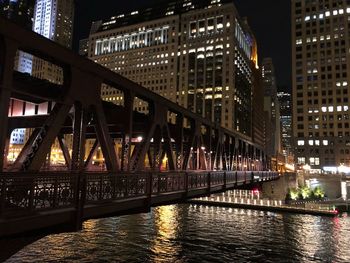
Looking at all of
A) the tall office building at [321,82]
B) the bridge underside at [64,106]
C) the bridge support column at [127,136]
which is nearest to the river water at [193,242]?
the bridge underside at [64,106]

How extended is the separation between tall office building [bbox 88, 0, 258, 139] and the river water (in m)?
116

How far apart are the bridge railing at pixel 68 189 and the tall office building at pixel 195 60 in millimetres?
148449

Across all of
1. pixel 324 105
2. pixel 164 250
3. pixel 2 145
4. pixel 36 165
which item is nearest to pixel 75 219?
pixel 36 165

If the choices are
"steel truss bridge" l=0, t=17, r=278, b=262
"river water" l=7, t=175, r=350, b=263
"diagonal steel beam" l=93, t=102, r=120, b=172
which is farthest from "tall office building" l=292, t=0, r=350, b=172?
"diagonal steel beam" l=93, t=102, r=120, b=172

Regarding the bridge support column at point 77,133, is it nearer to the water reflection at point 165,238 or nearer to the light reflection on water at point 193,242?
the light reflection on water at point 193,242

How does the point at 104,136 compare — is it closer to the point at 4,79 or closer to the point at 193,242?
the point at 4,79

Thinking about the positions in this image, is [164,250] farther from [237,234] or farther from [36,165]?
[36,165]

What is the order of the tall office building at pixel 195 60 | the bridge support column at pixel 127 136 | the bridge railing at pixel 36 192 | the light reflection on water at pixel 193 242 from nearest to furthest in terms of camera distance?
the bridge railing at pixel 36 192 → the bridge support column at pixel 127 136 → the light reflection on water at pixel 193 242 → the tall office building at pixel 195 60

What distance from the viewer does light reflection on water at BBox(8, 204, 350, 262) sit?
30.3 m

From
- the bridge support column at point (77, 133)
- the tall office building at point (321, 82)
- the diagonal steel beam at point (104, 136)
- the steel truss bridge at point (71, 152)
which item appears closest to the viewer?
the steel truss bridge at point (71, 152)

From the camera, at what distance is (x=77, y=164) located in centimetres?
1372

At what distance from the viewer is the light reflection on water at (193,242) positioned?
30281 mm

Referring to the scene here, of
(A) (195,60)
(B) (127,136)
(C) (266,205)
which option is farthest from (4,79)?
(A) (195,60)

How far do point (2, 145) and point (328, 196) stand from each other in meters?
95.1
